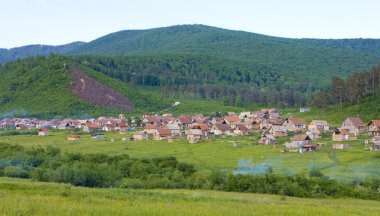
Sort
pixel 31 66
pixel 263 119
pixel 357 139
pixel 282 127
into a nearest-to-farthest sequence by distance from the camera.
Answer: pixel 357 139 → pixel 282 127 → pixel 263 119 → pixel 31 66

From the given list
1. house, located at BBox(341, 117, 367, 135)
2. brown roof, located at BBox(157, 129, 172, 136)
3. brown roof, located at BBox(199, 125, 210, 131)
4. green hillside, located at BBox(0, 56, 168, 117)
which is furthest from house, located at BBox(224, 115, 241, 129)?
green hillside, located at BBox(0, 56, 168, 117)

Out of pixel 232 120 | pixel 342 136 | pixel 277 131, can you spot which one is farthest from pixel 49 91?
pixel 342 136

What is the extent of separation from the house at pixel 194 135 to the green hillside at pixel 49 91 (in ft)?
167

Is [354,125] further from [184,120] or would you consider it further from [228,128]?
[184,120]

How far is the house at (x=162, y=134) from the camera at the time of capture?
92750 mm

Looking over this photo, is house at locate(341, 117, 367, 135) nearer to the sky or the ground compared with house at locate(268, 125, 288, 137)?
nearer to the sky

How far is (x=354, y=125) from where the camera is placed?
278 feet

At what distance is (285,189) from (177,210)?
19.2 meters

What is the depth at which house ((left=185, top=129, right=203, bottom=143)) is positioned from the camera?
87475mm

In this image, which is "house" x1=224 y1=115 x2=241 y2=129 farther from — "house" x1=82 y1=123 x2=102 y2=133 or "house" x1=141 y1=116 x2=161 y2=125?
"house" x1=82 y1=123 x2=102 y2=133

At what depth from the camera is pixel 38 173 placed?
43.2 metres

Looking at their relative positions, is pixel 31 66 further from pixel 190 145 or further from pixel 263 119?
pixel 190 145

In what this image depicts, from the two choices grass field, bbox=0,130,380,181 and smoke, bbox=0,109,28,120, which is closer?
grass field, bbox=0,130,380,181

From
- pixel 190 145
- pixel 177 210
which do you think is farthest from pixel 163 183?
pixel 190 145
